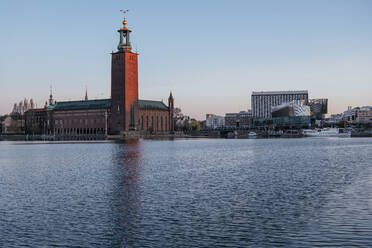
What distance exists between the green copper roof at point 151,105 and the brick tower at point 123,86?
907 cm

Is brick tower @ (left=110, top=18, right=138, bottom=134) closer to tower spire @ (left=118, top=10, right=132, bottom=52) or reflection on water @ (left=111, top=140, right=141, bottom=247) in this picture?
tower spire @ (left=118, top=10, right=132, bottom=52)

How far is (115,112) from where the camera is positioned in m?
148

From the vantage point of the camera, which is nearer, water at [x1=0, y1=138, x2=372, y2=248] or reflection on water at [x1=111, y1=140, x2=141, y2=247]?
water at [x1=0, y1=138, x2=372, y2=248]

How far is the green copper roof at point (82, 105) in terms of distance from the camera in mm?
156500

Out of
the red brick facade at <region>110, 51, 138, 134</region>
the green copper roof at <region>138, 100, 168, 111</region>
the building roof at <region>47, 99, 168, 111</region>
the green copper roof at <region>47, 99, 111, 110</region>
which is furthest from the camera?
the green copper roof at <region>138, 100, 168, 111</region>

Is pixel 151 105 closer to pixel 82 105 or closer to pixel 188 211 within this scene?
pixel 82 105

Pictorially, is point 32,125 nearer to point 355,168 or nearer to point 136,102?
point 136,102

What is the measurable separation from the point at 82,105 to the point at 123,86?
25814 mm

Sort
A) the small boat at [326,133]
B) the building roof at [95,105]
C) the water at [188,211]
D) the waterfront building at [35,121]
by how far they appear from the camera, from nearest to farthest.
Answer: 1. the water at [188,211]
2. the small boat at [326,133]
3. the building roof at [95,105]
4. the waterfront building at [35,121]

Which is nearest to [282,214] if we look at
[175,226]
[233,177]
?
[175,226]

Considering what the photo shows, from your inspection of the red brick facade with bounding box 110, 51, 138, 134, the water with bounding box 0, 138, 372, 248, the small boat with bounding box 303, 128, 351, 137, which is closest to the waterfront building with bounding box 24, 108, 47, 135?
the red brick facade with bounding box 110, 51, 138, 134

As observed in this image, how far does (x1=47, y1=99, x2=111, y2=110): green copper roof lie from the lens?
156m

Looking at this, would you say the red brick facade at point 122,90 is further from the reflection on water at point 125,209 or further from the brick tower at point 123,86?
the reflection on water at point 125,209

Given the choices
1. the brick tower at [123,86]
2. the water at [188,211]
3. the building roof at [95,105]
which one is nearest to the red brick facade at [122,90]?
the brick tower at [123,86]
